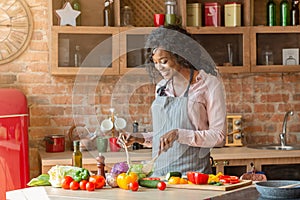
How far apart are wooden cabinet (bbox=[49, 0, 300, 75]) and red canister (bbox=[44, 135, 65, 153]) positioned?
21.5 inches

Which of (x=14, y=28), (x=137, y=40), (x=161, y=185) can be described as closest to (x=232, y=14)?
(x=137, y=40)

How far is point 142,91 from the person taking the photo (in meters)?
5.75

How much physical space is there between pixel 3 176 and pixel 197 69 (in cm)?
175

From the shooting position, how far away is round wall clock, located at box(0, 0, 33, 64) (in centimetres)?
538

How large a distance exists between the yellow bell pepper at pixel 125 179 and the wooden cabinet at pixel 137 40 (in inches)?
87.2

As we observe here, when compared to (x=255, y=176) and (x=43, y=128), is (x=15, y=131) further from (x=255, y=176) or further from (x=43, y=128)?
(x=255, y=176)

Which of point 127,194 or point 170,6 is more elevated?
point 170,6

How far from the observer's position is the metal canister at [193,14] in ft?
18.2

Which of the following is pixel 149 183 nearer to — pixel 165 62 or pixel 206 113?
pixel 206 113

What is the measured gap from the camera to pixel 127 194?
310 cm

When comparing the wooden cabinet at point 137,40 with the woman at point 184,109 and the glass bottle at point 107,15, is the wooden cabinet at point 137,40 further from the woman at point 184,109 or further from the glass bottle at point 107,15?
the woman at point 184,109

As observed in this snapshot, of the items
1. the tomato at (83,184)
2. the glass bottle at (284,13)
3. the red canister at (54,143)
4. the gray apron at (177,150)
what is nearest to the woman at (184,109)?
the gray apron at (177,150)

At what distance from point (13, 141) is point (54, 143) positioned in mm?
637

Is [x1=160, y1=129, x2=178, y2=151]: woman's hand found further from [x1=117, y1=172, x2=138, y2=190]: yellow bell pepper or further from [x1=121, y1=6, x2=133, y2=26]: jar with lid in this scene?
[x1=121, y1=6, x2=133, y2=26]: jar with lid
